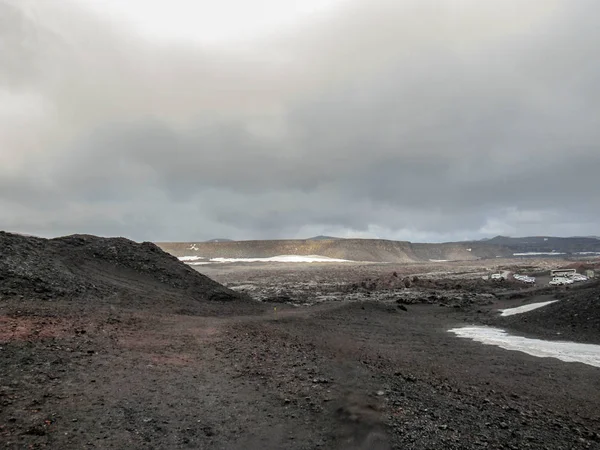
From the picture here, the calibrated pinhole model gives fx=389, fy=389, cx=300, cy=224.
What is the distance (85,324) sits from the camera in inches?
516

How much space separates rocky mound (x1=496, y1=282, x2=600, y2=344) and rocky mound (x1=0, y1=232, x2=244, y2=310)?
18.8 meters

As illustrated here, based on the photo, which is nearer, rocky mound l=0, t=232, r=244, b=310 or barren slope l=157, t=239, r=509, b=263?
rocky mound l=0, t=232, r=244, b=310

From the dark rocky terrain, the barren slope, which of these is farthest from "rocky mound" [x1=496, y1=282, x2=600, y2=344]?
the barren slope

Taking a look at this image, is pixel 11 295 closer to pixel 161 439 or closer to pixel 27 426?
pixel 27 426

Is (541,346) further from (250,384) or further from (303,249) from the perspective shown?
(303,249)

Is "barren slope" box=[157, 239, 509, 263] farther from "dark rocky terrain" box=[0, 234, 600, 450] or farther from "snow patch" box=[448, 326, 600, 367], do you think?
"dark rocky terrain" box=[0, 234, 600, 450]

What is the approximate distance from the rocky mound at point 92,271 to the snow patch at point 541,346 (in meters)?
16.8

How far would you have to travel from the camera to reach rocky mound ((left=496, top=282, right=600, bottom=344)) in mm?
18203

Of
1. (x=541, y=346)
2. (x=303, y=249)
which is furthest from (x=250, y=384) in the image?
(x=303, y=249)

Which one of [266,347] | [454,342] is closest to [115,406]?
[266,347]

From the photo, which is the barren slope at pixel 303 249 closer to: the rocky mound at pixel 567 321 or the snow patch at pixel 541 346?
the rocky mound at pixel 567 321

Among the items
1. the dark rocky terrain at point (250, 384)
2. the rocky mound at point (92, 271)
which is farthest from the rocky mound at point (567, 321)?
the rocky mound at point (92, 271)

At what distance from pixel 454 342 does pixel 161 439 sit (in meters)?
14.9

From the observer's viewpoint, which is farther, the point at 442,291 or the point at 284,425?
the point at 442,291
